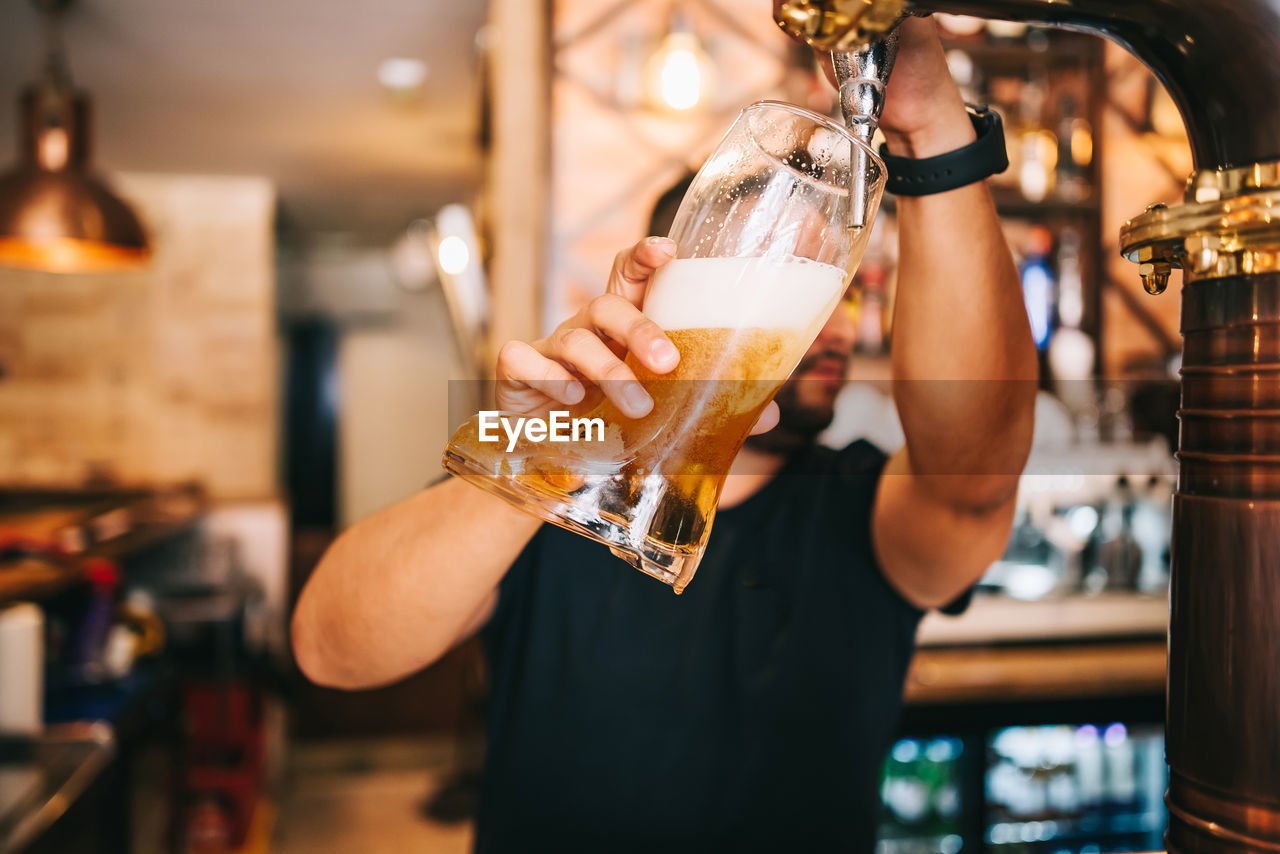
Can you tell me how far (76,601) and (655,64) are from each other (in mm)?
2215

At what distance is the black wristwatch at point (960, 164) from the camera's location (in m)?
0.48

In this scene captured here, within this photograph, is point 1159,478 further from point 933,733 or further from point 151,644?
point 151,644

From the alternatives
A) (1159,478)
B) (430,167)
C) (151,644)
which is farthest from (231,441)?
(1159,478)

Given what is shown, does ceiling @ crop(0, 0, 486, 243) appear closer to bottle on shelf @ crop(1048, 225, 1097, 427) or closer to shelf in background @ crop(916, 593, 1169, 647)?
bottle on shelf @ crop(1048, 225, 1097, 427)

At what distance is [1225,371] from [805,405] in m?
0.42

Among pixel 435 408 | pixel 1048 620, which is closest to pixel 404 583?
pixel 1048 620

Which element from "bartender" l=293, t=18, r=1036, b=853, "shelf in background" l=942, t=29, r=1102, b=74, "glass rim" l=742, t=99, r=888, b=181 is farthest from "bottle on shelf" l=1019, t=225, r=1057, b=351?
"glass rim" l=742, t=99, r=888, b=181

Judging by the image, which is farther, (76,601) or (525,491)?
(76,601)

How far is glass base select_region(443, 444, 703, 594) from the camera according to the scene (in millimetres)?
393

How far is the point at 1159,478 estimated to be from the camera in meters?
2.11

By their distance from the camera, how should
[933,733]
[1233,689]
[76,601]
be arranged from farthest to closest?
[76,601], [933,733], [1233,689]

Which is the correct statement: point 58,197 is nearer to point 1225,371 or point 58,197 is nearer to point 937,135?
point 937,135

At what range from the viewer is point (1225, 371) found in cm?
31

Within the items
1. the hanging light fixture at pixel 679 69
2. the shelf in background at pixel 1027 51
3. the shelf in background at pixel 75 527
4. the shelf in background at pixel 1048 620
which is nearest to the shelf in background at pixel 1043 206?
the shelf in background at pixel 1027 51
